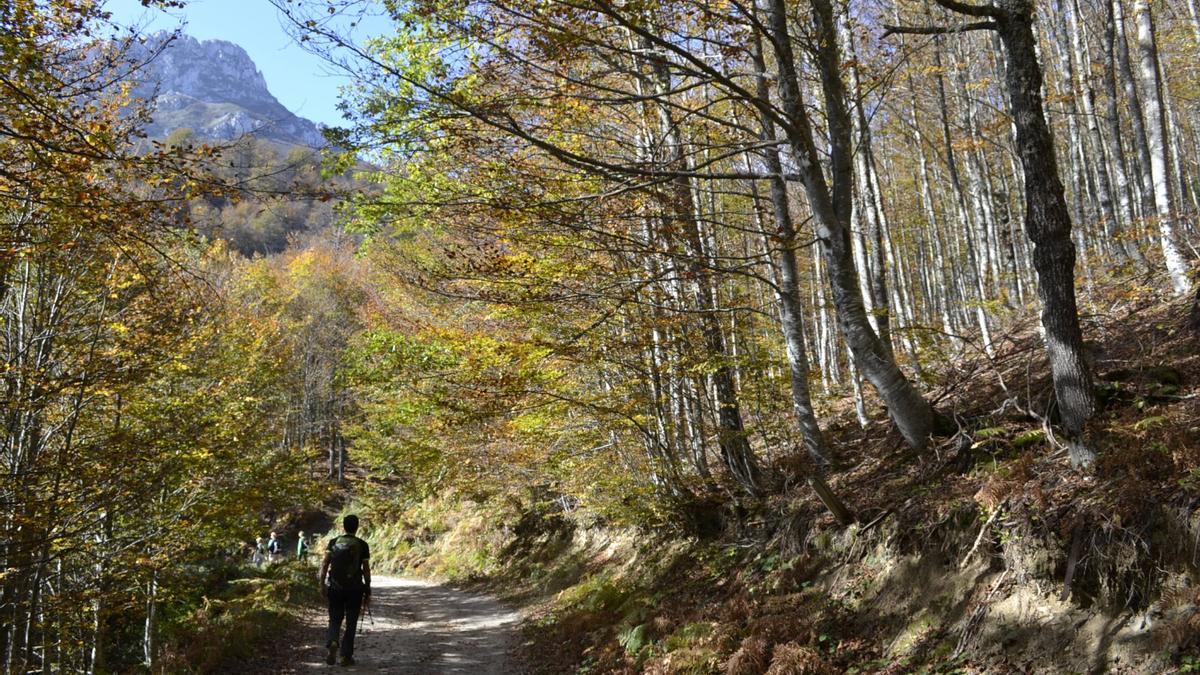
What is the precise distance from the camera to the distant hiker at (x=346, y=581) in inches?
276

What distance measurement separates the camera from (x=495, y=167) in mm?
6445

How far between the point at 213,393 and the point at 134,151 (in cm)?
535

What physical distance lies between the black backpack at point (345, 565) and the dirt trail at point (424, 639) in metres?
1.08

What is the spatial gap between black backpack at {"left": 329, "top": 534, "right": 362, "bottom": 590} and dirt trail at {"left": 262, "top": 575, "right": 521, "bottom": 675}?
1.08 m

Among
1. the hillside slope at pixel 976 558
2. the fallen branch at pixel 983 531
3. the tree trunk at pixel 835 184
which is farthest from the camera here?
the tree trunk at pixel 835 184

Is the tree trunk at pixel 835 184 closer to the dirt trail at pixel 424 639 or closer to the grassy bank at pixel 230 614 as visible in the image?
the dirt trail at pixel 424 639

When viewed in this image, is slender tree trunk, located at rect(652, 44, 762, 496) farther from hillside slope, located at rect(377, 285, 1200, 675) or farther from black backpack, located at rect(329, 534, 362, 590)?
black backpack, located at rect(329, 534, 362, 590)

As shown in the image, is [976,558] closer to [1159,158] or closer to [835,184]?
[835,184]

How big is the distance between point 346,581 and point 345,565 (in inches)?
6.9

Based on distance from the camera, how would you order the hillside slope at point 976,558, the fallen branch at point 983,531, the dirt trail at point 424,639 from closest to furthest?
the hillside slope at point 976,558, the fallen branch at point 983,531, the dirt trail at point 424,639

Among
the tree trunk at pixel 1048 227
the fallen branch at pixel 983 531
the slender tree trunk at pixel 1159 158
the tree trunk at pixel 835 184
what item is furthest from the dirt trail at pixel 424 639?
the slender tree trunk at pixel 1159 158

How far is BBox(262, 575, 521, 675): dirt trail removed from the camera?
26.3 feet

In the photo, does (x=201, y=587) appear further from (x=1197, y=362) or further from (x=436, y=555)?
(x=1197, y=362)

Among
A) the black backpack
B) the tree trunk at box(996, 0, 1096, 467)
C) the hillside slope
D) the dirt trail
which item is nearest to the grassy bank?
the dirt trail
